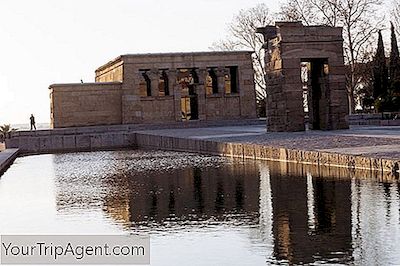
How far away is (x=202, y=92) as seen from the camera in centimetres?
A: 5181

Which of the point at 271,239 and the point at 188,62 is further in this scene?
the point at 188,62

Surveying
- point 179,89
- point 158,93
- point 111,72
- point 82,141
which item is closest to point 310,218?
point 82,141

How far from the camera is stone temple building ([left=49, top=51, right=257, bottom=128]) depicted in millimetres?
50531

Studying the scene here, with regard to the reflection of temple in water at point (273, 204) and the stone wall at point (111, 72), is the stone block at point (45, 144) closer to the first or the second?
the stone wall at point (111, 72)

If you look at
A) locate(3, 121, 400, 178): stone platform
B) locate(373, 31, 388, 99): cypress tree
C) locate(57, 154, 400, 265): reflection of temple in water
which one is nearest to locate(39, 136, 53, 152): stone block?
locate(3, 121, 400, 178): stone platform

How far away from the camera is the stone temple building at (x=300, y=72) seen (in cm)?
2977

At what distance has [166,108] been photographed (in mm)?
51156

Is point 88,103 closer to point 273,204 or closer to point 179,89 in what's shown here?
point 179,89

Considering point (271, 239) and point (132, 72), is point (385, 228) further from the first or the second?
point (132, 72)

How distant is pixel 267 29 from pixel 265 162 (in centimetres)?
1072

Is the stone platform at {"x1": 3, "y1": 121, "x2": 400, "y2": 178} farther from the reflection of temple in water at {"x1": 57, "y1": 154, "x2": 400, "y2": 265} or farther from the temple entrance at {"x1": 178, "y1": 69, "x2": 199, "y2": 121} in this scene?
the temple entrance at {"x1": 178, "y1": 69, "x2": 199, "y2": 121}

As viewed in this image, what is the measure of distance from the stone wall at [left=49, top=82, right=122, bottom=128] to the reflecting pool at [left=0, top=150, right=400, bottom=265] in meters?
30.4

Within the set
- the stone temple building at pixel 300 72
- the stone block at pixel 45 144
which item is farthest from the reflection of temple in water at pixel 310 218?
the stone block at pixel 45 144

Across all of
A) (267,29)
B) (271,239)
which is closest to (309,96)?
(267,29)
